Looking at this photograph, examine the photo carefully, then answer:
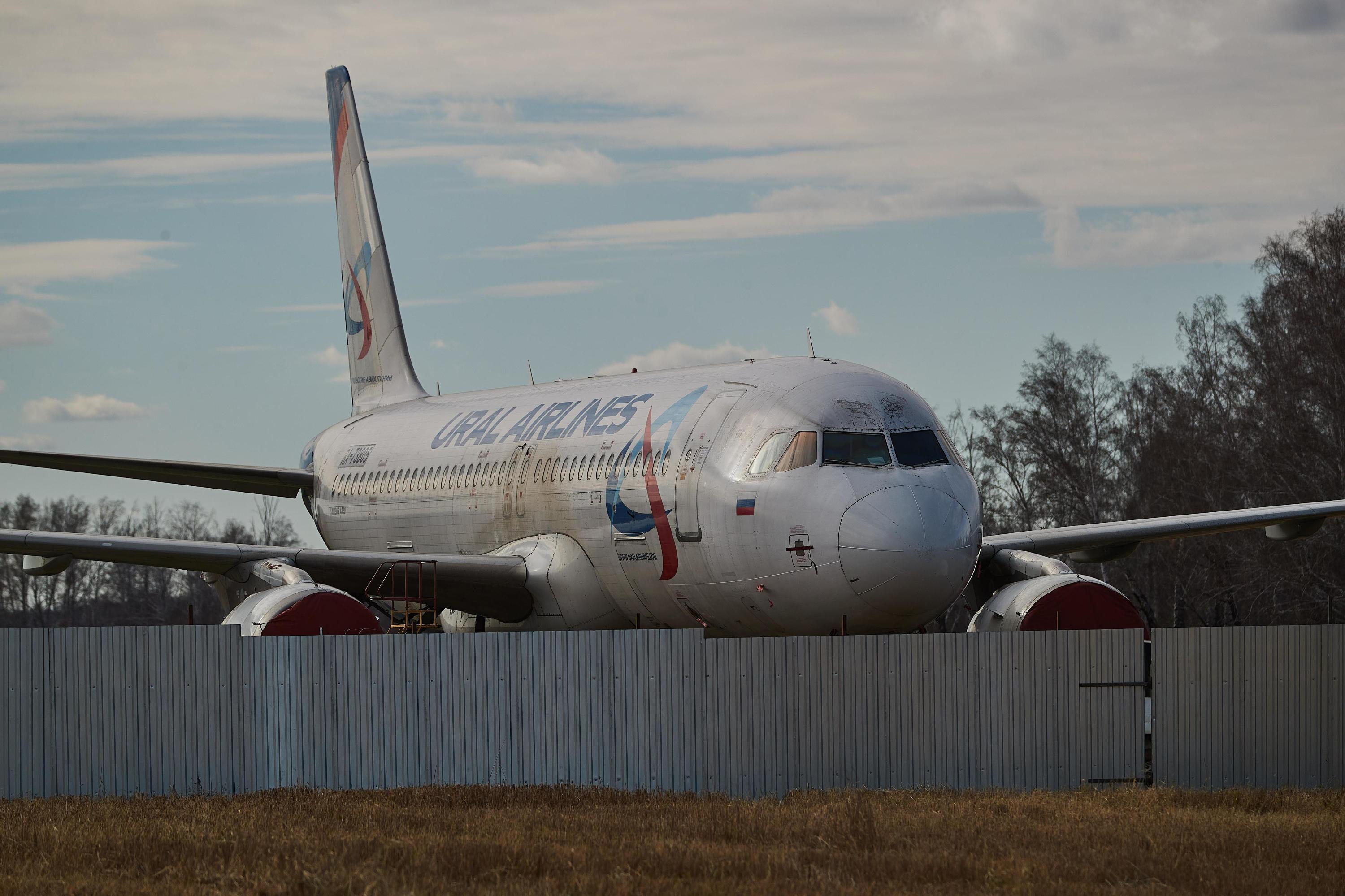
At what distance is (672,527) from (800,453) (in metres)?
2.05

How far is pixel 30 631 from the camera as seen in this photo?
14656mm

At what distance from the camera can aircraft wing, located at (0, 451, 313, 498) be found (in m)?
23.7

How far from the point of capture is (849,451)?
18062 millimetres

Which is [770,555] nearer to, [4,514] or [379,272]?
[379,272]

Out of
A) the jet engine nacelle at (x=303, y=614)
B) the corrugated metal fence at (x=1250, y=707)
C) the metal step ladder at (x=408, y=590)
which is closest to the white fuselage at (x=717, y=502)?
the metal step ladder at (x=408, y=590)

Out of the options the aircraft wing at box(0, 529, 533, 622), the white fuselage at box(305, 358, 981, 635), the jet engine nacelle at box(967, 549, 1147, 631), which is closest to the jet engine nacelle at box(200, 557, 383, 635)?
the aircraft wing at box(0, 529, 533, 622)

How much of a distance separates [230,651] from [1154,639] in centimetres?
826

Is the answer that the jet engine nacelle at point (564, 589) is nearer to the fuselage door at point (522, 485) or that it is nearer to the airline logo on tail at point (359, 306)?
the fuselage door at point (522, 485)

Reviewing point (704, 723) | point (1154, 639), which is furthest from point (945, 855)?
point (1154, 639)

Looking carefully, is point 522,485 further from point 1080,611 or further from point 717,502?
point 1080,611

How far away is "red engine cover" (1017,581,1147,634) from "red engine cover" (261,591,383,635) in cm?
711

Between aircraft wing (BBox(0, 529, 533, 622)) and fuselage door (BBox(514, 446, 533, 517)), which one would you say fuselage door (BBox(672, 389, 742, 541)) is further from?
fuselage door (BBox(514, 446, 533, 517))

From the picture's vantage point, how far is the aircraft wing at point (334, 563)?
789 inches

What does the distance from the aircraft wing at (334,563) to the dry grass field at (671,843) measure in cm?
625
